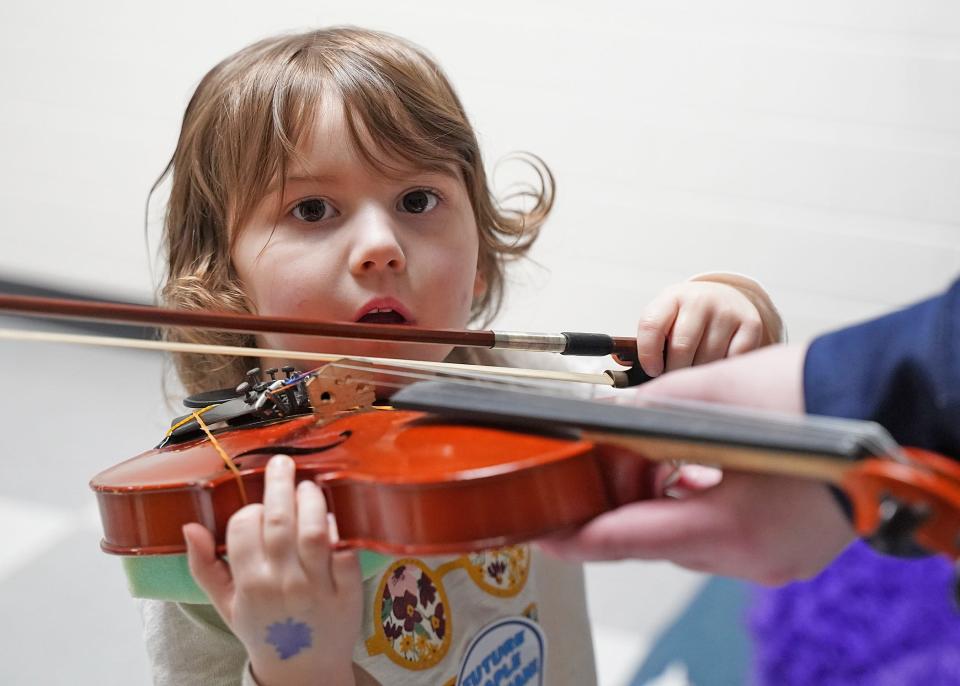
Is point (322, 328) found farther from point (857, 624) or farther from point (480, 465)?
point (857, 624)

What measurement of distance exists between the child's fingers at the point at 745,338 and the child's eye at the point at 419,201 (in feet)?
0.96

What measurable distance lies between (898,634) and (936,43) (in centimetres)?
120

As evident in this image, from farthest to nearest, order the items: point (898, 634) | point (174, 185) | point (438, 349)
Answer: point (898, 634), point (174, 185), point (438, 349)

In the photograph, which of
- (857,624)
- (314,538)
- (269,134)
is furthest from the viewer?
(857,624)

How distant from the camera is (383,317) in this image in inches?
38.4

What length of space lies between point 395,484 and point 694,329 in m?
0.43

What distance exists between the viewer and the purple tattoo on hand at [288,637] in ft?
2.30

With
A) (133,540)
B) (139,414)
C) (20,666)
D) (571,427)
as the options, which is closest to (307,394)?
(133,540)

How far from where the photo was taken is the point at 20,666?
1601 millimetres

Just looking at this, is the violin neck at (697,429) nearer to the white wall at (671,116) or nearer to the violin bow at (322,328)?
the violin bow at (322,328)

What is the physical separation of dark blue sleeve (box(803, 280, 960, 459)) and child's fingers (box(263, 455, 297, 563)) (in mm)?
309

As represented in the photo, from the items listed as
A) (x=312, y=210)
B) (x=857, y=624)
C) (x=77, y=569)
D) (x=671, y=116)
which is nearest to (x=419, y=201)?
(x=312, y=210)

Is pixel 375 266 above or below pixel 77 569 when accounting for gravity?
above

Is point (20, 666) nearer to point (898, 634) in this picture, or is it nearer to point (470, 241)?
point (470, 241)
